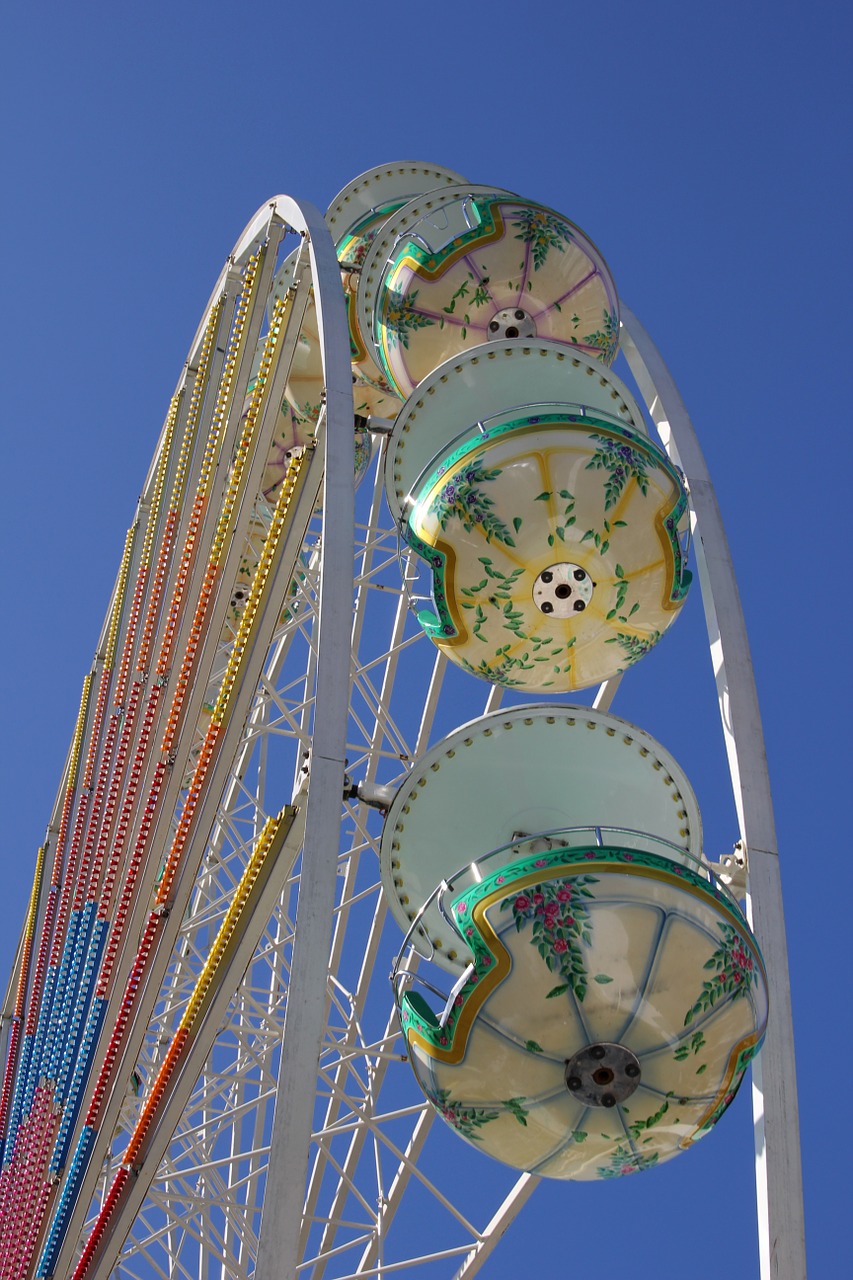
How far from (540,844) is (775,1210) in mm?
2110

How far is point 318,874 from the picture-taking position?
23.3 ft

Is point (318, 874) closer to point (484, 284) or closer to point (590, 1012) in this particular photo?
point (590, 1012)

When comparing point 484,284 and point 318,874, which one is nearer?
point 318,874

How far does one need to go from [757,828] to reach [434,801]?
1887 mm

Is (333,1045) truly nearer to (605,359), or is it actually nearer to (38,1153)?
(38,1153)

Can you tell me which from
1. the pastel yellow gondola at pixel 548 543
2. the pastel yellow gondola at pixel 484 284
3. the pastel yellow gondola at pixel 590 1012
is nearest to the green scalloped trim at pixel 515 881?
the pastel yellow gondola at pixel 590 1012

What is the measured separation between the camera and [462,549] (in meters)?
8.73

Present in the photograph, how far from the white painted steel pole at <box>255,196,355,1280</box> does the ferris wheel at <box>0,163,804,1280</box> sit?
0.02 meters

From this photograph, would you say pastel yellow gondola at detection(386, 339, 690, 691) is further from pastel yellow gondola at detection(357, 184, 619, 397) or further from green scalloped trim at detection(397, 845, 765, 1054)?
green scalloped trim at detection(397, 845, 765, 1054)

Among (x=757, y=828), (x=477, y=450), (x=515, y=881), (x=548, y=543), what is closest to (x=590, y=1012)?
(x=515, y=881)

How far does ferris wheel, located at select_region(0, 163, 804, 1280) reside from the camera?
6.71 metres

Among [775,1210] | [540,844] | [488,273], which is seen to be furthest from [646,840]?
[488,273]

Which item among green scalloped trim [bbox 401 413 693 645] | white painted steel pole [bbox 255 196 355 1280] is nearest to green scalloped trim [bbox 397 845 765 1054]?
white painted steel pole [bbox 255 196 355 1280]

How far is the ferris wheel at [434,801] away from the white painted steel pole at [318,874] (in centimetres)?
2
